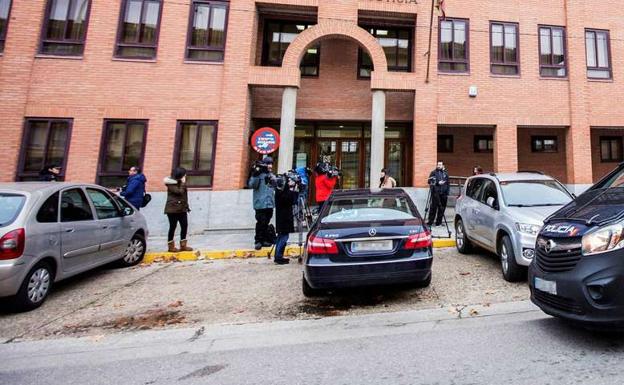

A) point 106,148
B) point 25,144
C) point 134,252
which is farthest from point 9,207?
point 25,144

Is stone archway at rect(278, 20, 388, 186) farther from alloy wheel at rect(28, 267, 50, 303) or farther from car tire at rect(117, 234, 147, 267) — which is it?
alloy wheel at rect(28, 267, 50, 303)

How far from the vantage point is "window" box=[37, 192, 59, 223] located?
14.9 ft

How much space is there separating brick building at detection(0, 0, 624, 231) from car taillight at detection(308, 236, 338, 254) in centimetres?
672

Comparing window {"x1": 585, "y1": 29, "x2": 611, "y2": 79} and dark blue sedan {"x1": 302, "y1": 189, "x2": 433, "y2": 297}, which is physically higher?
window {"x1": 585, "y1": 29, "x2": 611, "y2": 79}

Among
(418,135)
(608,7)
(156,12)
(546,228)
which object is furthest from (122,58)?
(608,7)

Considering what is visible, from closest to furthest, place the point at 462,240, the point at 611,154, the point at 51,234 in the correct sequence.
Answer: the point at 51,234 < the point at 462,240 < the point at 611,154

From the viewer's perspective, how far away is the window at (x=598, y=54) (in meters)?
12.3

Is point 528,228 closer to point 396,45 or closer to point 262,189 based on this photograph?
point 262,189

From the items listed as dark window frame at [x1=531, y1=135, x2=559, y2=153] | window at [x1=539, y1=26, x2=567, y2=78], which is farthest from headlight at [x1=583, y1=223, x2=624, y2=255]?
dark window frame at [x1=531, y1=135, x2=559, y2=153]

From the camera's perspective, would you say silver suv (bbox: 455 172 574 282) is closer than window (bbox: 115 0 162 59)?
Yes

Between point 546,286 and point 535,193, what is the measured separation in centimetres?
327

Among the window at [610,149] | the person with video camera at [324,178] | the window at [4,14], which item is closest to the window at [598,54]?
the window at [610,149]

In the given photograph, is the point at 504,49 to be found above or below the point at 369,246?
above

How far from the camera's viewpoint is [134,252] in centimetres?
668
